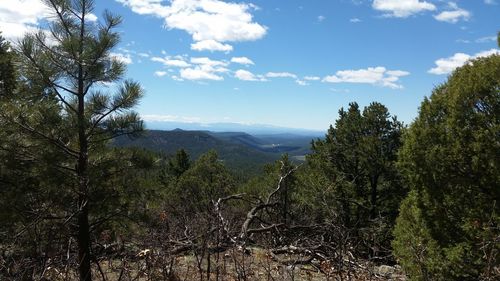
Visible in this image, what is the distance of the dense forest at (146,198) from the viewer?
Result: 612 centimetres

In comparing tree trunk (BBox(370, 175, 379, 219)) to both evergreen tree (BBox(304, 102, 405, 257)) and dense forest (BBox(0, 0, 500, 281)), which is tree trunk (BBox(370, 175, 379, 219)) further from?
dense forest (BBox(0, 0, 500, 281))

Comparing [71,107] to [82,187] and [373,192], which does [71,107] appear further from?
[373,192]

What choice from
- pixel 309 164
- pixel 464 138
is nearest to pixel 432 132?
pixel 464 138

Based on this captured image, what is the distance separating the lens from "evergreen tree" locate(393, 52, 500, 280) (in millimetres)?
9352

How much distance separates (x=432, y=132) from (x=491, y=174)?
1.63 meters

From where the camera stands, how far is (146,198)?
27.2 feet

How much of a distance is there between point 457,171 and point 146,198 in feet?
23.8

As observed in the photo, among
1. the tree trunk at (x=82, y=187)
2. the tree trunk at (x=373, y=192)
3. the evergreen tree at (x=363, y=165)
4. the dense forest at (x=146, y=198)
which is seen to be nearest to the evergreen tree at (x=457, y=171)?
the dense forest at (x=146, y=198)

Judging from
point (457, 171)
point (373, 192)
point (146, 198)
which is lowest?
point (373, 192)

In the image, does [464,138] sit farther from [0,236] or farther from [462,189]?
[0,236]

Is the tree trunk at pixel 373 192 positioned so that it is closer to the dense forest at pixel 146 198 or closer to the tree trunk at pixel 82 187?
the dense forest at pixel 146 198

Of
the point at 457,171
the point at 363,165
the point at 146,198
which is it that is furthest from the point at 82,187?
the point at 363,165

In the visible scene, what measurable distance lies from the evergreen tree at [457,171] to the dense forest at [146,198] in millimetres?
26

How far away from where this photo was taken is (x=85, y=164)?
24.4ft
